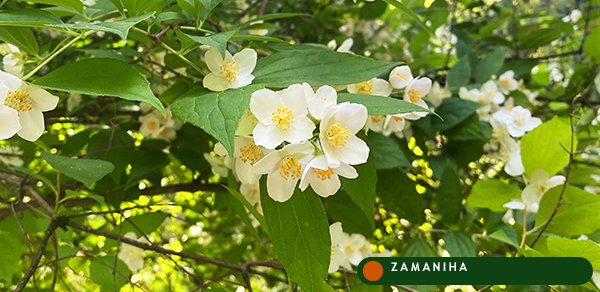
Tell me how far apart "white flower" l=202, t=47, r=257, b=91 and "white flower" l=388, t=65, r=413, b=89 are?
0.26 metres

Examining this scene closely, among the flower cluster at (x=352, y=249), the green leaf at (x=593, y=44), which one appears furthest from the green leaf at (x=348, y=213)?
the green leaf at (x=593, y=44)

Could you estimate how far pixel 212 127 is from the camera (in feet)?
1.68

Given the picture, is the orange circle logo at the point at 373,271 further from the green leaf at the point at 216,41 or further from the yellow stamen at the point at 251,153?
the green leaf at the point at 216,41

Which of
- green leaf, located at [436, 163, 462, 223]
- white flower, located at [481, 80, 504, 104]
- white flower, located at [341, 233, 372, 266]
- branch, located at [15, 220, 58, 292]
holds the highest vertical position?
white flower, located at [481, 80, 504, 104]

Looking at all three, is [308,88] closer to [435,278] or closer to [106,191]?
[435,278]

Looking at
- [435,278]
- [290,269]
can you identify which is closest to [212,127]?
[290,269]

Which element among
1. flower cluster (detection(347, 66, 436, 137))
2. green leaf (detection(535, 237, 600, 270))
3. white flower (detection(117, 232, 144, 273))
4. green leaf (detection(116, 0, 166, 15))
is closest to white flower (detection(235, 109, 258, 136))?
green leaf (detection(116, 0, 166, 15))

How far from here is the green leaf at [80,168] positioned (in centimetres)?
65

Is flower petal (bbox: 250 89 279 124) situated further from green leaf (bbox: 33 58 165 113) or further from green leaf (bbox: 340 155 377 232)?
green leaf (bbox: 340 155 377 232)

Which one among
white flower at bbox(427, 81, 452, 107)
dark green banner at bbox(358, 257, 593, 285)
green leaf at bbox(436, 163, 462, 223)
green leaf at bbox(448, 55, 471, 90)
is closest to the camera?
dark green banner at bbox(358, 257, 593, 285)

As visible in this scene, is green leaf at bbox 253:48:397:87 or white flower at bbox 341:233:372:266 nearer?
green leaf at bbox 253:48:397:87

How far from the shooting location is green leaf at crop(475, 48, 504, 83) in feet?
4.17

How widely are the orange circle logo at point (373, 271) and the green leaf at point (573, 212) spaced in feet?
0.75

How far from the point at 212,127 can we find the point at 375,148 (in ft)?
1.37
